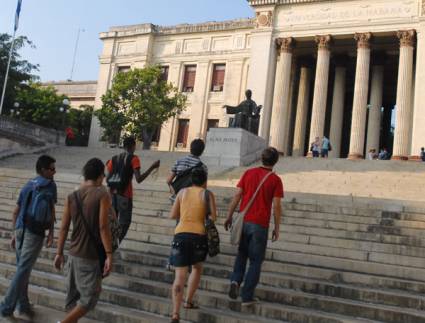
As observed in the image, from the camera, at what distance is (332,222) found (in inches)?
337

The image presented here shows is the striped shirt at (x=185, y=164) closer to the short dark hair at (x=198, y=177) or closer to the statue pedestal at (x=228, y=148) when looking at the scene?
the short dark hair at (x=198, y=177)

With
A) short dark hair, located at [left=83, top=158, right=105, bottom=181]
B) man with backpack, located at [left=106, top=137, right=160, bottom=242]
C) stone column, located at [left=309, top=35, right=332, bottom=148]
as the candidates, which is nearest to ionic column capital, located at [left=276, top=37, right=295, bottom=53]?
stone column, located at [left=309, top=35, right=332, bottom=148]

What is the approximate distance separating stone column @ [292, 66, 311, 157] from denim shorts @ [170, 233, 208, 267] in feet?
89.9

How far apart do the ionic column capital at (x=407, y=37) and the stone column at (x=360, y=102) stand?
1.77m

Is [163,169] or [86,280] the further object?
[163,169]

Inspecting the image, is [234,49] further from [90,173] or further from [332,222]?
[90,173]

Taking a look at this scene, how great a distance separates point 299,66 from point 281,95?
5233 millimetres

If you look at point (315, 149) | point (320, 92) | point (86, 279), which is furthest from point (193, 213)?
point (320, 92)

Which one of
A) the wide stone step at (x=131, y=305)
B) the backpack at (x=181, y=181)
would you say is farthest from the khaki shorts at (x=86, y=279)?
the backpack at (x=181, y=181)

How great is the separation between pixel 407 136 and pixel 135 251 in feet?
73.6

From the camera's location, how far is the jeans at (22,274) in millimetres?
4867

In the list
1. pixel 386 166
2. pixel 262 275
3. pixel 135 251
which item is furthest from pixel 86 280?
pixel 386 166

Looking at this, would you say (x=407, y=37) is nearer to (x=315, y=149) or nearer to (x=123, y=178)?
(x=315, y=149)

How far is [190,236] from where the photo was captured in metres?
4.77
